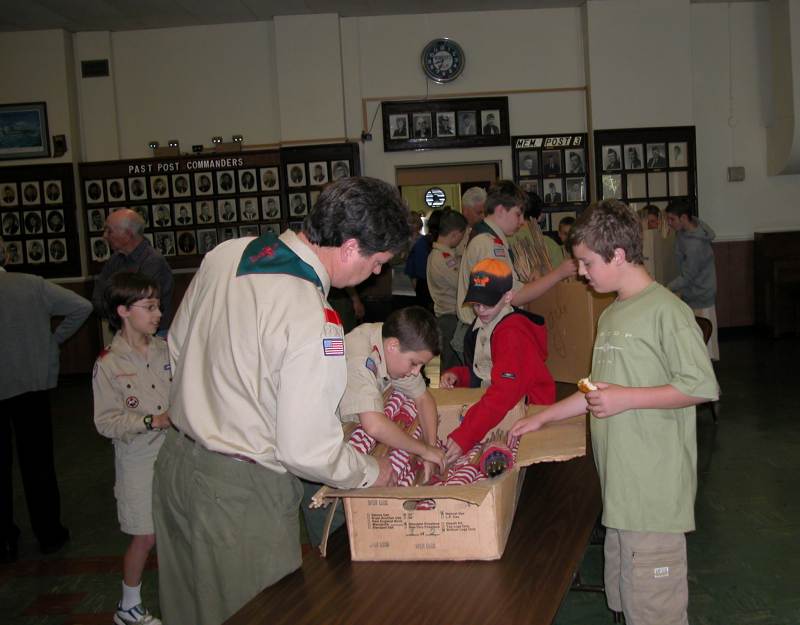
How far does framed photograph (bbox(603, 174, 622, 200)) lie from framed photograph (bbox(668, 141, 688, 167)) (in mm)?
684

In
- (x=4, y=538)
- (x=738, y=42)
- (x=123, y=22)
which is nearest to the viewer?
(x=4, y=538)

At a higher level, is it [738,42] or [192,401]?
[738,42]

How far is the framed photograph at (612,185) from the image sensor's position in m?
10.1

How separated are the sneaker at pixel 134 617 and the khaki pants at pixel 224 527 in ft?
4.64

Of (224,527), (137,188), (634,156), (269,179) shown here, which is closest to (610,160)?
(634,156)

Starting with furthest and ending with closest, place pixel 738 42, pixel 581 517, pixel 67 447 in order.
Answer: pixel 738 42 → pixel 67 447 → pixel 581 517

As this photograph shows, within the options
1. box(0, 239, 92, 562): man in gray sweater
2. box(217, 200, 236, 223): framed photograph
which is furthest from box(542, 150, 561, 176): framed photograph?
box(0, 239, 92, 562): man in gray sweater

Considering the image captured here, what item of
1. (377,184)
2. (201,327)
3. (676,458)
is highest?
(377,184)

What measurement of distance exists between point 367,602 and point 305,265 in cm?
80

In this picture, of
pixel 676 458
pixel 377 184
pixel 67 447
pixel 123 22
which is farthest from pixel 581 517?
pixel 123 22

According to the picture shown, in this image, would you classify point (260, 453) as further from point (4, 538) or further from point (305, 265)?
point (4, 538)

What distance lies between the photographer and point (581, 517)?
2455 mm

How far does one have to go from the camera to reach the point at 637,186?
10102 millimetres

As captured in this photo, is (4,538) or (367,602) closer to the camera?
(367,602)
